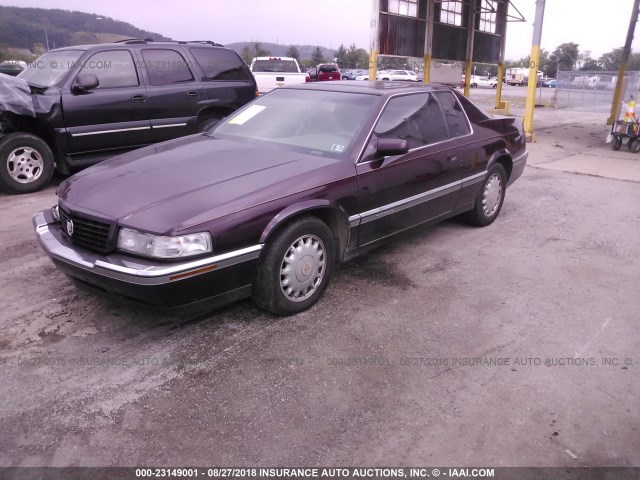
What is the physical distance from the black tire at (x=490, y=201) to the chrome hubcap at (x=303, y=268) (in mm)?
2465

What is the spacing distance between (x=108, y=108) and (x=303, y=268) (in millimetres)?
4647

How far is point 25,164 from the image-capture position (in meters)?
6.52

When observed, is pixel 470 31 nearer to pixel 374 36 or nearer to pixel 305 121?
pixel 374 36

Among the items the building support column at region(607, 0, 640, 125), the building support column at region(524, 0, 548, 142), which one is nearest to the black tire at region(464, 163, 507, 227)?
the building support column at region(524, 0, 548, 142)

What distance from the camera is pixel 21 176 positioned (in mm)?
6527

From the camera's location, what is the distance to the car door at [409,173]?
396 centimetres

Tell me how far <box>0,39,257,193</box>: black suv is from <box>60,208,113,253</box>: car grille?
3.74 metres

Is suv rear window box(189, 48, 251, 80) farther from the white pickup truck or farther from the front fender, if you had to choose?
the white pickup truck

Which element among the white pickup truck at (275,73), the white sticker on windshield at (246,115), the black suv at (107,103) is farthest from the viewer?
the white pickup truck at (275,73)

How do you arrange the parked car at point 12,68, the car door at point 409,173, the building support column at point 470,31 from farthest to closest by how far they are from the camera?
1. the parked car at point 12,68
2. the building support column at point 470,31
3. the car door at point 409,173

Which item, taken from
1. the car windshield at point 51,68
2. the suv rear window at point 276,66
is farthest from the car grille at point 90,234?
the suv rear window at point 276,66

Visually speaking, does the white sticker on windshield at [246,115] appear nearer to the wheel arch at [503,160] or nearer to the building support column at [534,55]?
the wheel arch at [503,160]

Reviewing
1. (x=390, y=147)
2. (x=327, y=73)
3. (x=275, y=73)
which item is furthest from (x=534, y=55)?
(x=327, y=73)

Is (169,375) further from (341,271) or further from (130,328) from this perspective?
(341,271)
